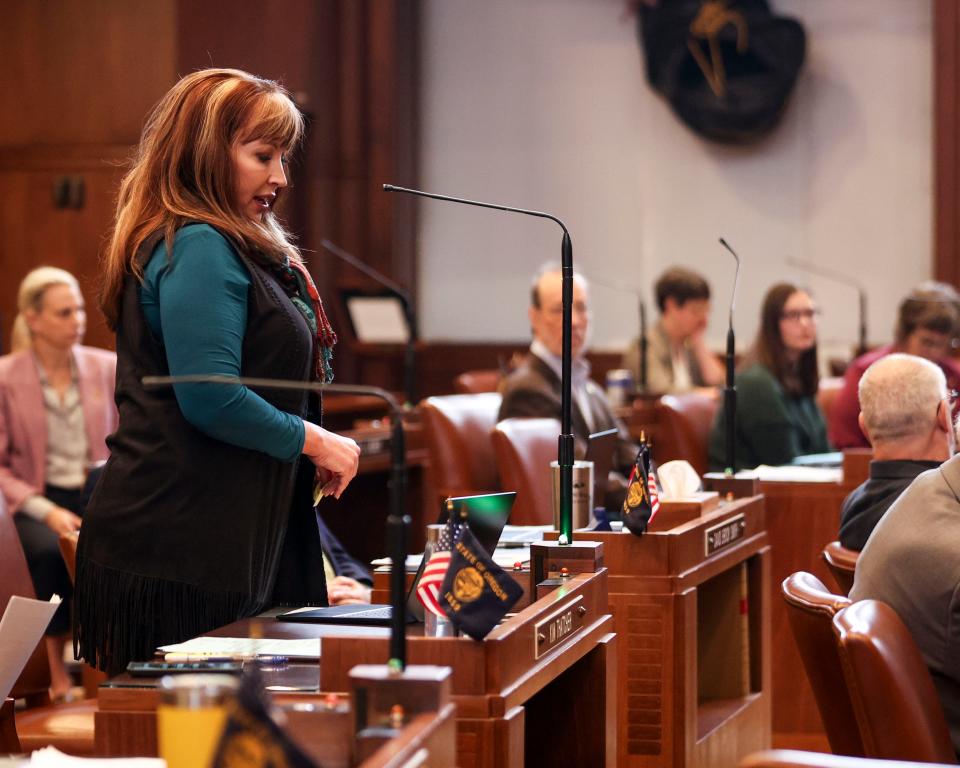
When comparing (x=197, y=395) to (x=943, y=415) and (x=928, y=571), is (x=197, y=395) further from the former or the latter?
(x=943, y=415)

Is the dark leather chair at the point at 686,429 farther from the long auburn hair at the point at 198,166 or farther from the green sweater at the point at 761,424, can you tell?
the long auburn hair at the point at 198,166

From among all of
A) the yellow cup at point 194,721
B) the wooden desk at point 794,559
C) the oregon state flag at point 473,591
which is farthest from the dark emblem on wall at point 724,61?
the yellow cup at point 194,721

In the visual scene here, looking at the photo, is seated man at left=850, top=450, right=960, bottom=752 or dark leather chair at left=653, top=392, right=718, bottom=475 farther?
dark leather chair at left=653, top=392, right=718, bottom=475

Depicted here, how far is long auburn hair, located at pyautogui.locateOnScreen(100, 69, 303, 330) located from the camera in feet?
7.43

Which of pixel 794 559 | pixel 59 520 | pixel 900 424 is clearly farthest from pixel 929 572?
pixel 59 520

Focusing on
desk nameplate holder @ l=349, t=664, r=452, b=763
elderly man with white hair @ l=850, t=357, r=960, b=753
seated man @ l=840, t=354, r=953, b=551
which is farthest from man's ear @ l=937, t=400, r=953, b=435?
desk nameplate holder @ l=349, t=664, r=452, b=763

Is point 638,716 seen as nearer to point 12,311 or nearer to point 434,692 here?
point 434,692

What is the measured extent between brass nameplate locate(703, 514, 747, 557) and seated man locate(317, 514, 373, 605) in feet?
2.28

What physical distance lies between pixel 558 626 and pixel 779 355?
10.5 feet

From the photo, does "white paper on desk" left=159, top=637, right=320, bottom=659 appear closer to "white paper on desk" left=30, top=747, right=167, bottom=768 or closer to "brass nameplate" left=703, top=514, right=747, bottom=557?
"white paper on desk" left=30, top=747, right=167, bottom=768

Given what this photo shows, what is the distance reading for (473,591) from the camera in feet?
5.73

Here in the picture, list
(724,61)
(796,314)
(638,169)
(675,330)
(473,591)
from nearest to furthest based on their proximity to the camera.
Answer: (473,591) → (796,314) → (675,330) → (724,61) → (638,169)

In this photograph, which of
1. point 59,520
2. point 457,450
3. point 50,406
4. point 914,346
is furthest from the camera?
point 50,406

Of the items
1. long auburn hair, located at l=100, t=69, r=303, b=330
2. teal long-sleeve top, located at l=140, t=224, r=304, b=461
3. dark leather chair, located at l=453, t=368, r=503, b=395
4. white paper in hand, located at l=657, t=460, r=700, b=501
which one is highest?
long auburn hair, located at l=100, t=69, r=303, b=330
